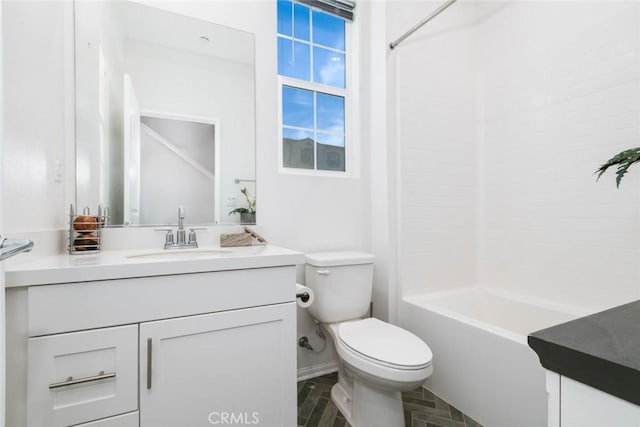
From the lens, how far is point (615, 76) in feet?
5.43

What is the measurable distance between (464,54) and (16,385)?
2973 millimetres

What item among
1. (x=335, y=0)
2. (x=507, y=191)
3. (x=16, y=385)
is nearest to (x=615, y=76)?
(x=507, y=191)

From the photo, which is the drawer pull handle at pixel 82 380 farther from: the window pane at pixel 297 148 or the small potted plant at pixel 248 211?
the window pane at pixel 297 148

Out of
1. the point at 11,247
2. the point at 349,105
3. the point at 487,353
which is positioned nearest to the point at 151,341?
the point at 11,247

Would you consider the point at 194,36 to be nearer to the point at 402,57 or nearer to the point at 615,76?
the point at 402,57

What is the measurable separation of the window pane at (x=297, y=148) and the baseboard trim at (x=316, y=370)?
128cm

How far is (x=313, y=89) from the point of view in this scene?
6.70 ft

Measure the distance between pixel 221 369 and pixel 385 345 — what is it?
2.35ft

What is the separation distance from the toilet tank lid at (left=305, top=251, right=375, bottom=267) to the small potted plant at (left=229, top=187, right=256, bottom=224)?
386 mm

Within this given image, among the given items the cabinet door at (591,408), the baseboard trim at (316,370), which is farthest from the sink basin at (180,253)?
the cabinet door at (591,408)

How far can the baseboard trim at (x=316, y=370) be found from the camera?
1906 millimetres

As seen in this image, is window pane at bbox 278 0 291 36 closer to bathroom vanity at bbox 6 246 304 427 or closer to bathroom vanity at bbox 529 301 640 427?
bathroom vanity at bbox 6 246 304 427

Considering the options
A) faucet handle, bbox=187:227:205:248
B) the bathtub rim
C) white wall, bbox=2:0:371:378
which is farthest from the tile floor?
faucet handle, bbox=187:227:205:248

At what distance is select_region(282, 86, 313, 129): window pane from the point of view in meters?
1.94
